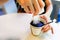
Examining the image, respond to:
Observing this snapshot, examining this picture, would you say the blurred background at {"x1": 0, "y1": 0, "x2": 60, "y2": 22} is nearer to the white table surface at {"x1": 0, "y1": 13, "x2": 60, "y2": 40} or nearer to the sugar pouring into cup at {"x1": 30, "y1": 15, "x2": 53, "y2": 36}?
the white table surface at {"x1": 0, "y1": 13, "x2": 60, "y2": 40}

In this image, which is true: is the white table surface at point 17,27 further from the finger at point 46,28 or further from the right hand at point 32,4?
the right hand at point 32,4

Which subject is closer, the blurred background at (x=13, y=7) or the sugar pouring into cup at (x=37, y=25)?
the sugar pouring into cup at (x=37, y=25)

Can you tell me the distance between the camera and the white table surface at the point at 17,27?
0.70 meters

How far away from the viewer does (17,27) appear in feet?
2.54

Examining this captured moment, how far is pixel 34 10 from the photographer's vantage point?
1.88 feet

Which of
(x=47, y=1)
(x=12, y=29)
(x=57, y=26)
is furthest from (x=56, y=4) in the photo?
(x=12, y=29)

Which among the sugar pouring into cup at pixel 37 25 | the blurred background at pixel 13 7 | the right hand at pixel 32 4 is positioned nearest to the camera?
the right hand at pixel 32 4

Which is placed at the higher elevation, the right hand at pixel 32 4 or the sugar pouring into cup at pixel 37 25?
the right hand at pixel 32 4

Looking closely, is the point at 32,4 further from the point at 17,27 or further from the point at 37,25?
the point at 17,27

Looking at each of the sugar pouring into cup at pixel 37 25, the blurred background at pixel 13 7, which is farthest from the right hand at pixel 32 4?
the blurred background at pixel 13 7

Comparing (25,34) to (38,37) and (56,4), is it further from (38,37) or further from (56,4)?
(56,4)

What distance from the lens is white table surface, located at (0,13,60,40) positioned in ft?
2.31

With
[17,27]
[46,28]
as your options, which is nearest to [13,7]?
[17,27]

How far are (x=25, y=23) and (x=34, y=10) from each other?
245 mm
